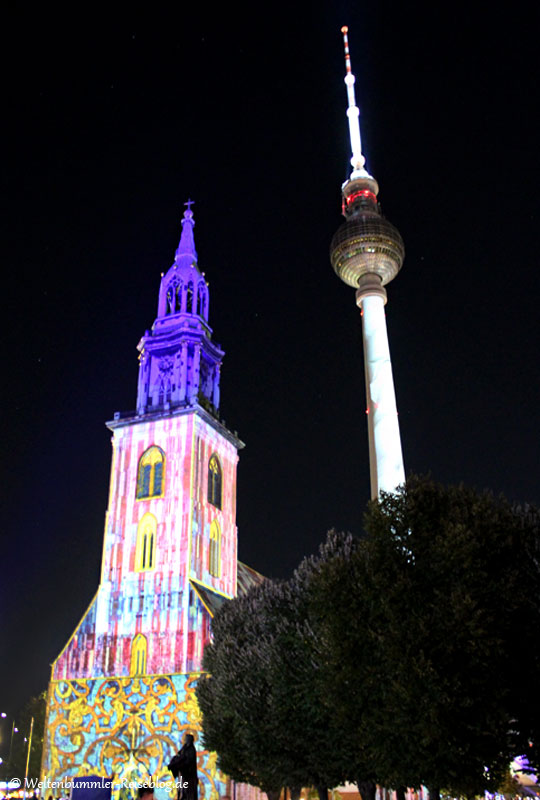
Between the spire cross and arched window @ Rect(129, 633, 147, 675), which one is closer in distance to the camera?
arched window @ Rect(129, 633, 147, 675)

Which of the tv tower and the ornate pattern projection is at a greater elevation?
the tv tower

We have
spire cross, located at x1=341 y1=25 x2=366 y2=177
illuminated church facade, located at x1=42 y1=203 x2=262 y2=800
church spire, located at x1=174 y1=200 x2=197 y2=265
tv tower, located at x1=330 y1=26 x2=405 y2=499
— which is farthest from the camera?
spire cross, located at x1=341 y1=25 x2=366 y2=177

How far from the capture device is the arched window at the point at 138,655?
40.7m

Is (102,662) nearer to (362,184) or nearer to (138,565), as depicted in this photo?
(138,565)

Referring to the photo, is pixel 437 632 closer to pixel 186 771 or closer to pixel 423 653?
pixel 423 653

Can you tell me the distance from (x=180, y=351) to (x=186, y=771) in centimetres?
3820

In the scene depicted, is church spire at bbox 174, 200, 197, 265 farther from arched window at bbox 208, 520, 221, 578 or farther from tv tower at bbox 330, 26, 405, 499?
Answer: arched window at bbox 208, 520, 221, 578

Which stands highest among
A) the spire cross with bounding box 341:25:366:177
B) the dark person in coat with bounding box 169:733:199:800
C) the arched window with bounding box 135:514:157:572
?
the spire cross with bounding box 341:25:366:177

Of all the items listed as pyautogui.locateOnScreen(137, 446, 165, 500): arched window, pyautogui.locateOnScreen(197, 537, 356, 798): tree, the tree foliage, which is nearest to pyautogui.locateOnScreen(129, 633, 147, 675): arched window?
pyautogui.locateOnScreen(137, 446, 165, 500): arched window

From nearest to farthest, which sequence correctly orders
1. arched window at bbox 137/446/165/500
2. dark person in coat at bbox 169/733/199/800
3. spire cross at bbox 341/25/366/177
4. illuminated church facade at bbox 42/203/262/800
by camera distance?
dark person in coat at bbox 169/733/199/800 → illuminated church facade at bbox 42/203/262/800 → arched window at bbox 137/446/165/500 → spire cross at bbox 341/25/366/177

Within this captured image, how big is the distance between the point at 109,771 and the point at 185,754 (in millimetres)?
28329

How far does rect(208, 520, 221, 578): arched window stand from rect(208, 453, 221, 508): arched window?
5.22ft

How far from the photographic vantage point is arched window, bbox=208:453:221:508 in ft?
157

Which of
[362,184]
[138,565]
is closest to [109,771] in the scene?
[138,565]
